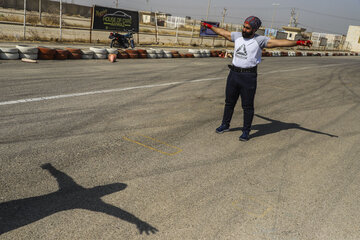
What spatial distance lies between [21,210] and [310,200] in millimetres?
2916

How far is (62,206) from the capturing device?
2.86 metres

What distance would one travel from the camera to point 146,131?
17.0 feet

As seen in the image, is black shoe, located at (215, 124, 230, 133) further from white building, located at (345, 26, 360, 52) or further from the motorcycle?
white building, located at (345, 26, 360, 52)

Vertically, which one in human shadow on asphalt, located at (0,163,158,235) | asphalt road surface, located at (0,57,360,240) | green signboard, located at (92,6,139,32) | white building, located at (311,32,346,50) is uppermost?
white building, located at (311,32,346,50)

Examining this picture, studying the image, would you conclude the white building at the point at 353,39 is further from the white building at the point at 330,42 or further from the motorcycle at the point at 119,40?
the motorcycle at the point at 119,40

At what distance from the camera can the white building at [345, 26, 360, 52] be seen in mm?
70262

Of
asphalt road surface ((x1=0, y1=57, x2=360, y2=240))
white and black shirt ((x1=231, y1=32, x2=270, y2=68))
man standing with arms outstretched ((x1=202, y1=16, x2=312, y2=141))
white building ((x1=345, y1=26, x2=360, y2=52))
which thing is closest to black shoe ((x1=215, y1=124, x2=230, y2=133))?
asphalt road surface ((x1=0, y1=57, x2=360, y2=240))

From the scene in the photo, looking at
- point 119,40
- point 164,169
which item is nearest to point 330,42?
point 119,40

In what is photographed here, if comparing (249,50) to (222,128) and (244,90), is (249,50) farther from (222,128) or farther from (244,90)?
(222,128)

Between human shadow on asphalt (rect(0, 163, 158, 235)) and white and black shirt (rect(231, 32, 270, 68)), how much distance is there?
277 centimetres

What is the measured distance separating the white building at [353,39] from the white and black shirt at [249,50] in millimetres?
77259

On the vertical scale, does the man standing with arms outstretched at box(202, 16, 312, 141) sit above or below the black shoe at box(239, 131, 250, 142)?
above

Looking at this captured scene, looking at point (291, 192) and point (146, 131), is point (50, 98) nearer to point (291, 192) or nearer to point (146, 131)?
point (146, 131)

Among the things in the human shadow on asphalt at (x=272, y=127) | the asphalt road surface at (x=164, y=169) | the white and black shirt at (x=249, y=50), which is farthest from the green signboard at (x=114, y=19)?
the white and black shirt at (x=249, y=50)
